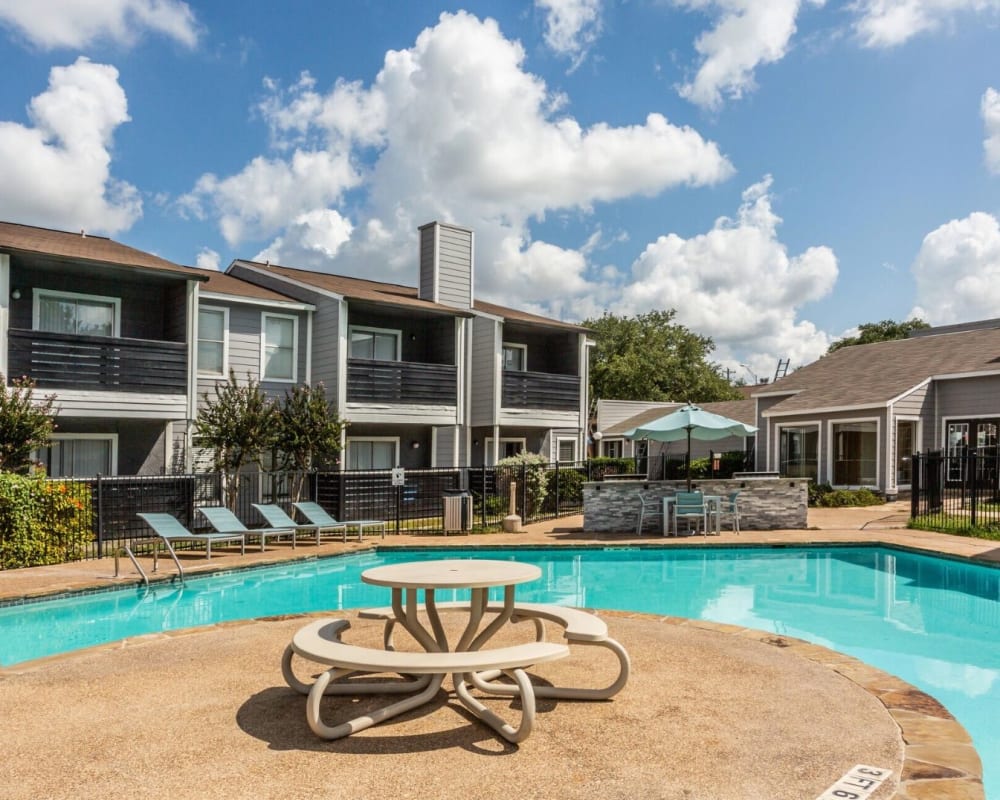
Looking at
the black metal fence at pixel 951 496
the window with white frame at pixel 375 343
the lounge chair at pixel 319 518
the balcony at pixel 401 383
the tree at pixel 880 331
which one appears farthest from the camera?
the tree at pixel 880 331

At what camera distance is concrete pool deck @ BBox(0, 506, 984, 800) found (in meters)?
4.34

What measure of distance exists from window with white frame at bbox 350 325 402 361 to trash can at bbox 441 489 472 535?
19.7ft

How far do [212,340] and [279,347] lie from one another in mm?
1803

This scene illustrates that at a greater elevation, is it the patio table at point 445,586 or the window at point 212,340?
the window at point 212,340

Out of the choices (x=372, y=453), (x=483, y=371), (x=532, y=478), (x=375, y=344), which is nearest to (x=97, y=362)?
(x=375, y=344)

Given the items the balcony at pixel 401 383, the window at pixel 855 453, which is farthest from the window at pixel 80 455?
the window at pixel 855 453

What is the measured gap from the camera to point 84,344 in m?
16.3

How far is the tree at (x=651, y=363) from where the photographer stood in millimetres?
52719

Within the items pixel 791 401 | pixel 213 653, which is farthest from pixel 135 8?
pixel 791 401

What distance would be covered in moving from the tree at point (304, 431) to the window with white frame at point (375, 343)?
366cm

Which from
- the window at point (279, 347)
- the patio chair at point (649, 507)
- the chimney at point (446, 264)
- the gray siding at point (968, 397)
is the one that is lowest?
the patio chair at point (649, 507)

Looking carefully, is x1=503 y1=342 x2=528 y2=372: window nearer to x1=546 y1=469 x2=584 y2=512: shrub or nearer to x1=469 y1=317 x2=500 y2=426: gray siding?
x1=469 y1=317 x2=500 y2=426: gray siding

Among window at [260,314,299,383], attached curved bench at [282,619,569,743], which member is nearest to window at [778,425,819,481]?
window at [260,314,299,383]

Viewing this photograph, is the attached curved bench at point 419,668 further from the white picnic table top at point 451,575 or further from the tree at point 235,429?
the tree at point 235,429
